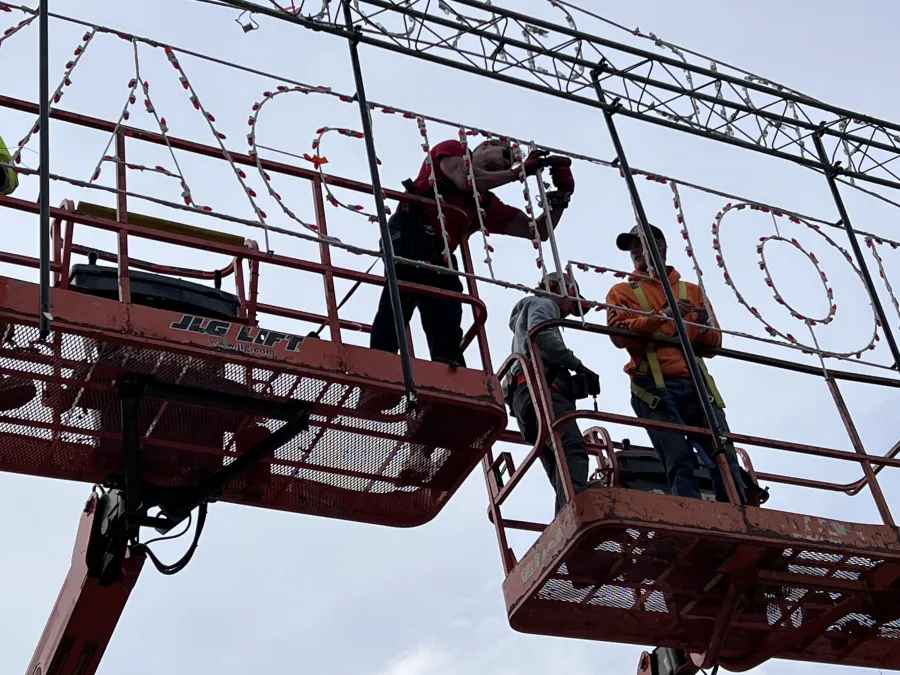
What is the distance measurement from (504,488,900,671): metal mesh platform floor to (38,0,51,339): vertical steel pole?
376 cm

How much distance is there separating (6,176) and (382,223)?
256cm

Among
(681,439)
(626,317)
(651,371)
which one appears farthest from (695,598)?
(626,317)

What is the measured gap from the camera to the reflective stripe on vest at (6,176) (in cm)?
870

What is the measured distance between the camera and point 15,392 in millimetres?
8578

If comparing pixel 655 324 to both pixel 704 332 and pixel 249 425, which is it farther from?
pixel 249 425

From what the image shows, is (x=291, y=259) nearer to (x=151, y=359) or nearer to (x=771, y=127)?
(x=151, y=359)

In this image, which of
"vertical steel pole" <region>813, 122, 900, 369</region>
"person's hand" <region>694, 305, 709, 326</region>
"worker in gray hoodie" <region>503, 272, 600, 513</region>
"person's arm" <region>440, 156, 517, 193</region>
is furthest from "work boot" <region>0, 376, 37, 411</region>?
"vertical steel pole" <region>813, 122, 900, 369</region>

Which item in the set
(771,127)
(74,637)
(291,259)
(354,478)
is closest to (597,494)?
(354,478)

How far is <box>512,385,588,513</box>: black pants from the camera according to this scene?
399 inches

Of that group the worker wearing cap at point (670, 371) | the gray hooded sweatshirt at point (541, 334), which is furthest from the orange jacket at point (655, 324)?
the gray hooded sweatshirt at point (541, 334)

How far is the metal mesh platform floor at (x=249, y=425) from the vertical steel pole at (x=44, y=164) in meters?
0.25

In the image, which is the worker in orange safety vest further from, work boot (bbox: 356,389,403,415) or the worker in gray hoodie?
the worker in gray hoodie

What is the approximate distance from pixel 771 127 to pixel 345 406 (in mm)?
6611

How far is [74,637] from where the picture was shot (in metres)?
9.35
